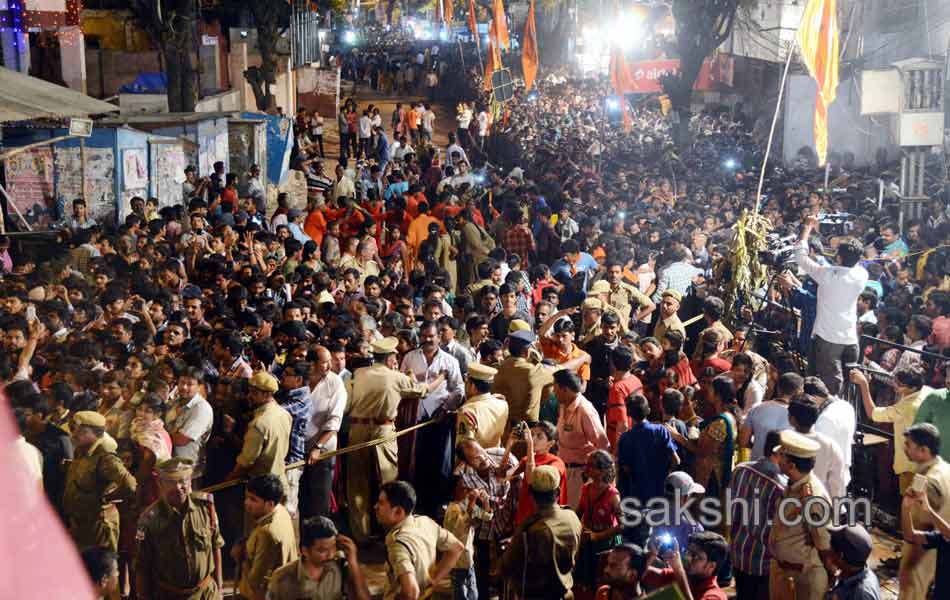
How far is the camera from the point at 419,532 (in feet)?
18.5

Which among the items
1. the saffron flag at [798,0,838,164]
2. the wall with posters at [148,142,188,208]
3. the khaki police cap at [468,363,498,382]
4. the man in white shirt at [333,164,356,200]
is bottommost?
the khaki police cap at [468,363,498,382]

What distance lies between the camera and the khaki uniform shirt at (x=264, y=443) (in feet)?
23.2

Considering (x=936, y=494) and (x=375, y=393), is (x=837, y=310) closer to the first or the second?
(x=936, y=494)

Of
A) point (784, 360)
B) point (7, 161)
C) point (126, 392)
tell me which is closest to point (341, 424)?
point (126, 392)

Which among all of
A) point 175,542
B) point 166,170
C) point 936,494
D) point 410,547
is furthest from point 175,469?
point 166,170

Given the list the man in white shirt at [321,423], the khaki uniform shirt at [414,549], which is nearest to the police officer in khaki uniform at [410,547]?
the khaki uniform shirt at [414,549]

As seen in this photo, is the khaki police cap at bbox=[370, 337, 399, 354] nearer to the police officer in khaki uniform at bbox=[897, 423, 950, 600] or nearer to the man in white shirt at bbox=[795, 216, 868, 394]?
the police officer in khaki uniform at bbox=[897, 423, 950, 600]

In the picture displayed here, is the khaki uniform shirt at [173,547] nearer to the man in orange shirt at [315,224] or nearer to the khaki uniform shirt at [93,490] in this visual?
the khaki uniform shirt at [93,490]

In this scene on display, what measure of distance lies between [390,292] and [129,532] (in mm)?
4552

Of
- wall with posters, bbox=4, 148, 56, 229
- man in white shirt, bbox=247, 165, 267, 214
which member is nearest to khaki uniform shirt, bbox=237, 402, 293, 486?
wall with posters, bbox=4, 148, 56, 229

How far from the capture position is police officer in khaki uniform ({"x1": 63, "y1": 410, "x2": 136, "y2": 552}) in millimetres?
6570

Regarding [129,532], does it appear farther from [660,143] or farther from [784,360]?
[660,143]

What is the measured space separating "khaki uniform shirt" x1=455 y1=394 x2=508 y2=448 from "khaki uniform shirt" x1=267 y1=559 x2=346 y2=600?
1.92 metres

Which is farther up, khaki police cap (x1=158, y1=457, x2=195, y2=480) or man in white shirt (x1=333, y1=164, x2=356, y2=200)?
man in white shirt (x1=333, y1=164, x2=356, y2=200)
